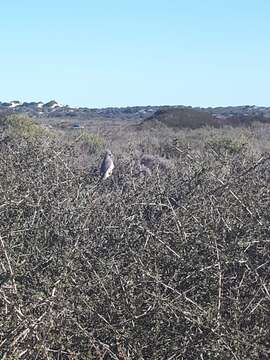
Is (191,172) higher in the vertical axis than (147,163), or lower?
higher

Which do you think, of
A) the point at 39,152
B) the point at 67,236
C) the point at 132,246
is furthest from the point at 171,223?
the point at 39,152

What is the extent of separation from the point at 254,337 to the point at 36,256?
1.72 m

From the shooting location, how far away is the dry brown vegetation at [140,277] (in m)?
3.59

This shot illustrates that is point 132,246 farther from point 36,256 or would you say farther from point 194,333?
point 194,333

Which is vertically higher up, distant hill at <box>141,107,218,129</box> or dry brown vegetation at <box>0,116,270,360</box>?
dry brown vegetation at <box>0,116,270,360</box>

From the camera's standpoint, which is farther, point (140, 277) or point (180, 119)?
point (180, 119)

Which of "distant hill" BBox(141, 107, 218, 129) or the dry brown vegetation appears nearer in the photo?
the dry brown vegetation

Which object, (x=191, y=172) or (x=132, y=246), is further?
(x=191, y=172)

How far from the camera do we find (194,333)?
3.59m

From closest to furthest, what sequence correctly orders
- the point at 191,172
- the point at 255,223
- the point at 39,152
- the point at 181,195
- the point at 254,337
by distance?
A: the point at 254,337
the point at 255,223
the point at 181,195
the point at 191,172
the point at 39,152

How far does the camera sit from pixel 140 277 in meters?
3.92

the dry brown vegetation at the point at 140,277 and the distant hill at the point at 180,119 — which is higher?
the dry brown vegetation at the point at 140,277

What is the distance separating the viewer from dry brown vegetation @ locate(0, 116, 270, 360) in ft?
11.8

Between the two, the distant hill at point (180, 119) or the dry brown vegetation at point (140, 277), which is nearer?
the dry brown vegetation at point (140, 277)
